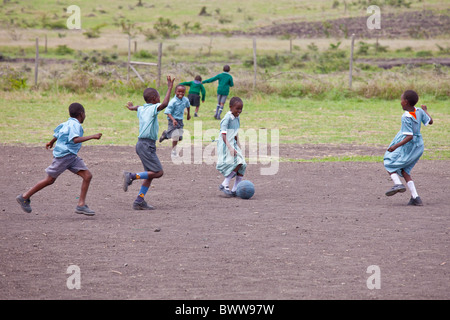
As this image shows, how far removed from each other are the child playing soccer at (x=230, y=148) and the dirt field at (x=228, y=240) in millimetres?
458

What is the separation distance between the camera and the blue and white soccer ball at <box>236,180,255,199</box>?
9070 millimetres

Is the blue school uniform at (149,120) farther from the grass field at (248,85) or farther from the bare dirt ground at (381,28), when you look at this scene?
the bare dirt ground at (381,28)

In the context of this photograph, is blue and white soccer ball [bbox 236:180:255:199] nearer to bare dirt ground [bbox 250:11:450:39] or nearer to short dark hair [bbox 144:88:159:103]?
short dark hair [bbox 144:88:159:103]

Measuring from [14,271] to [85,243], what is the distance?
106 cm

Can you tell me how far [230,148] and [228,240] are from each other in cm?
239

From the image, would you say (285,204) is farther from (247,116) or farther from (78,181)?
(247,116)

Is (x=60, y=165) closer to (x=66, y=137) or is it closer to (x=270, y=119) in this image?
(x=66, y=137)

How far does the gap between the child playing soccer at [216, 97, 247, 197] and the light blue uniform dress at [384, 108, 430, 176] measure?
2.18 meters

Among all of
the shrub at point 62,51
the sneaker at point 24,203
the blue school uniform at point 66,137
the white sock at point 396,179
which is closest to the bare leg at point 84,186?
the blue school uniform at point 66,137

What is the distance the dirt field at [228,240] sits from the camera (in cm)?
525

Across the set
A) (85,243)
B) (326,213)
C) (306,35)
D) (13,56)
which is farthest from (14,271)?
(306,35)

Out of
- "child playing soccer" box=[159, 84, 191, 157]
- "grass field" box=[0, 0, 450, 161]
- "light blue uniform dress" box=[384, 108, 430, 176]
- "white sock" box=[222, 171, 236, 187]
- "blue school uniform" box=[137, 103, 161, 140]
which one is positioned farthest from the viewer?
"grass field" box=[0, 0, 450, 161]

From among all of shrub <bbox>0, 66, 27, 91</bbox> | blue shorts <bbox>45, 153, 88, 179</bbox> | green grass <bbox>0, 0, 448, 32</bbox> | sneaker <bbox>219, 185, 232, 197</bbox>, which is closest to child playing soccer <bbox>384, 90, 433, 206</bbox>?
sneaker <bbox>219, 185, 232, 197</bbox>

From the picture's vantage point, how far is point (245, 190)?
9062 millimetres
